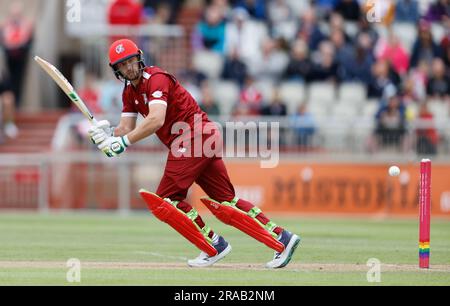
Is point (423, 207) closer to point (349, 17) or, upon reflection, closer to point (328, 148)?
point (328, 148)

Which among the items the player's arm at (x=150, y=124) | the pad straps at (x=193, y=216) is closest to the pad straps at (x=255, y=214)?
the pad straps at (x=193, y=216)

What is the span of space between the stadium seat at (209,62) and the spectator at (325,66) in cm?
249

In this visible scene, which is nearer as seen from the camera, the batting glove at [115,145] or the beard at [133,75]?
the batting glove at [115,145]

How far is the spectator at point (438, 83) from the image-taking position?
95.7 feet

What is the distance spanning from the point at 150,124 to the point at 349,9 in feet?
59.2

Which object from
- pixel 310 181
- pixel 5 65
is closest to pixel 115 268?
pixel 310 181

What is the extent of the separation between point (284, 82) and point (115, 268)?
15.8 m

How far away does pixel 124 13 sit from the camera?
30438 millimetres

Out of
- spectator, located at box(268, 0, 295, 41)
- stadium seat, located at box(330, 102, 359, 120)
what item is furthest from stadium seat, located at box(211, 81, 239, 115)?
stadium seat, located at box(330, 102, 359, 120)

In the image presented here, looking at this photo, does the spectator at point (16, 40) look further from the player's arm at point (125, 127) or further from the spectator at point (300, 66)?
the player's arm at point (125, 127)

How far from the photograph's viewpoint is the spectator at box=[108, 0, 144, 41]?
3030 cm

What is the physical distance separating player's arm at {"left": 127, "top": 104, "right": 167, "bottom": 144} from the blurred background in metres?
12.9

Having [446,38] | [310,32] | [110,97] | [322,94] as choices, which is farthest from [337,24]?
[110,97]
